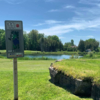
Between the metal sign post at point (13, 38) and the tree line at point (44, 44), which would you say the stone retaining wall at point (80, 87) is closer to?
the metal sign post at point (13, 38)

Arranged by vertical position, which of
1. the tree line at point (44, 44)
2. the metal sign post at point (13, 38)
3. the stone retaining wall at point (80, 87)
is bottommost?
the stone retaining wall at point (80, 87)

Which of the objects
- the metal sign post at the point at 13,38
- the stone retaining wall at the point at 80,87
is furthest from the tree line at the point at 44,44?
the metal sign post at the point at 13,38

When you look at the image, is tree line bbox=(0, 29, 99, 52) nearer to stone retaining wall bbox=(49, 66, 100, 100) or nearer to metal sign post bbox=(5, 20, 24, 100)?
stone retaining wall bbox=(49, 66, 100, 100)

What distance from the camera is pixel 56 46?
254 ft

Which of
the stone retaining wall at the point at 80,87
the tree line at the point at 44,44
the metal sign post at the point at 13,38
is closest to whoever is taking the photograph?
the stone retaining wall at the point at 80,87

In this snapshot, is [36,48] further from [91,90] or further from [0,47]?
[91,90]

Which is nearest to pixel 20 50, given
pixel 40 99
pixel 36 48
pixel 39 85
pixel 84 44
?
pixel 40 99

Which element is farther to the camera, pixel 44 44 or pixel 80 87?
pixel 44 44

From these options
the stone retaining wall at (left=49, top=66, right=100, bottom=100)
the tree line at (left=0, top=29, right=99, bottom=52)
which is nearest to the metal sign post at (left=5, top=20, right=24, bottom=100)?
the stone retaining wall at (left=49, top=66, right=100, bottom=100)

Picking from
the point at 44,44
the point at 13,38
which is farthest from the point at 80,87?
the point at 44,44

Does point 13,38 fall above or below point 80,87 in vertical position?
above

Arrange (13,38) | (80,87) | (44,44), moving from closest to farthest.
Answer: (13,38) < (80,87) < (44,44)

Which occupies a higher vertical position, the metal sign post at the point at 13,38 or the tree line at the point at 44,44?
the tree line at the point at 44,44

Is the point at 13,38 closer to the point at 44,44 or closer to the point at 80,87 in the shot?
the point at 80,87
